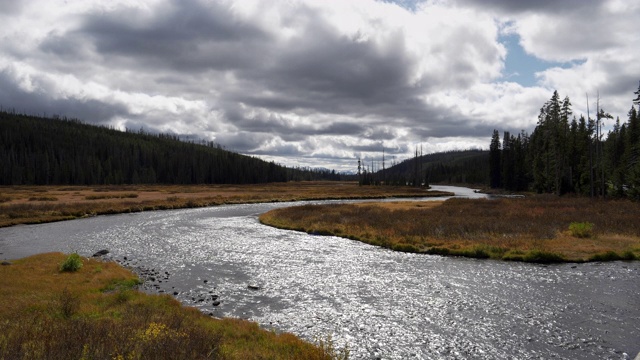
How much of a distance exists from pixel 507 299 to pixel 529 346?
5.48 metres

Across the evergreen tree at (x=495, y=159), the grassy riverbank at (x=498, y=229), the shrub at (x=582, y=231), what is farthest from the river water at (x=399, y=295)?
the evergreen tree at (x=495, y=159)

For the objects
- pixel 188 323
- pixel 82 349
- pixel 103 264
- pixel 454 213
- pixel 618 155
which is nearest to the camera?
pixel 82 349

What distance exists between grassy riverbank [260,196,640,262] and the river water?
1993mm

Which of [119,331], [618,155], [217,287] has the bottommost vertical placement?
[217,287]

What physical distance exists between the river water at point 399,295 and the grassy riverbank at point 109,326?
2018mm

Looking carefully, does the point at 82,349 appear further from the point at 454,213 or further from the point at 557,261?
the point at 454,213

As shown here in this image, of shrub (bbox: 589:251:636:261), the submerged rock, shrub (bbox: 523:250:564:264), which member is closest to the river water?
the submerged rock

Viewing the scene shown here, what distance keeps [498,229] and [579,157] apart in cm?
6483

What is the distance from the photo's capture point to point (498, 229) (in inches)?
1473

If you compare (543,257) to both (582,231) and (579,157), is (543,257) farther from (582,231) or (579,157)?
(579,157)

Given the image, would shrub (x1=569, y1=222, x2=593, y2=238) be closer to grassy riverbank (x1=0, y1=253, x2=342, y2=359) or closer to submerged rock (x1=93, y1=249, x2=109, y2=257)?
grassy riverbank (x1=0, y1=253, x2=342, y2=359)

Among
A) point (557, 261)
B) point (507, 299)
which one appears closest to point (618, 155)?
point (557, 261)

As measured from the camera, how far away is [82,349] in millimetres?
9102

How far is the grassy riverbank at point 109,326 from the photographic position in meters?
9.05
